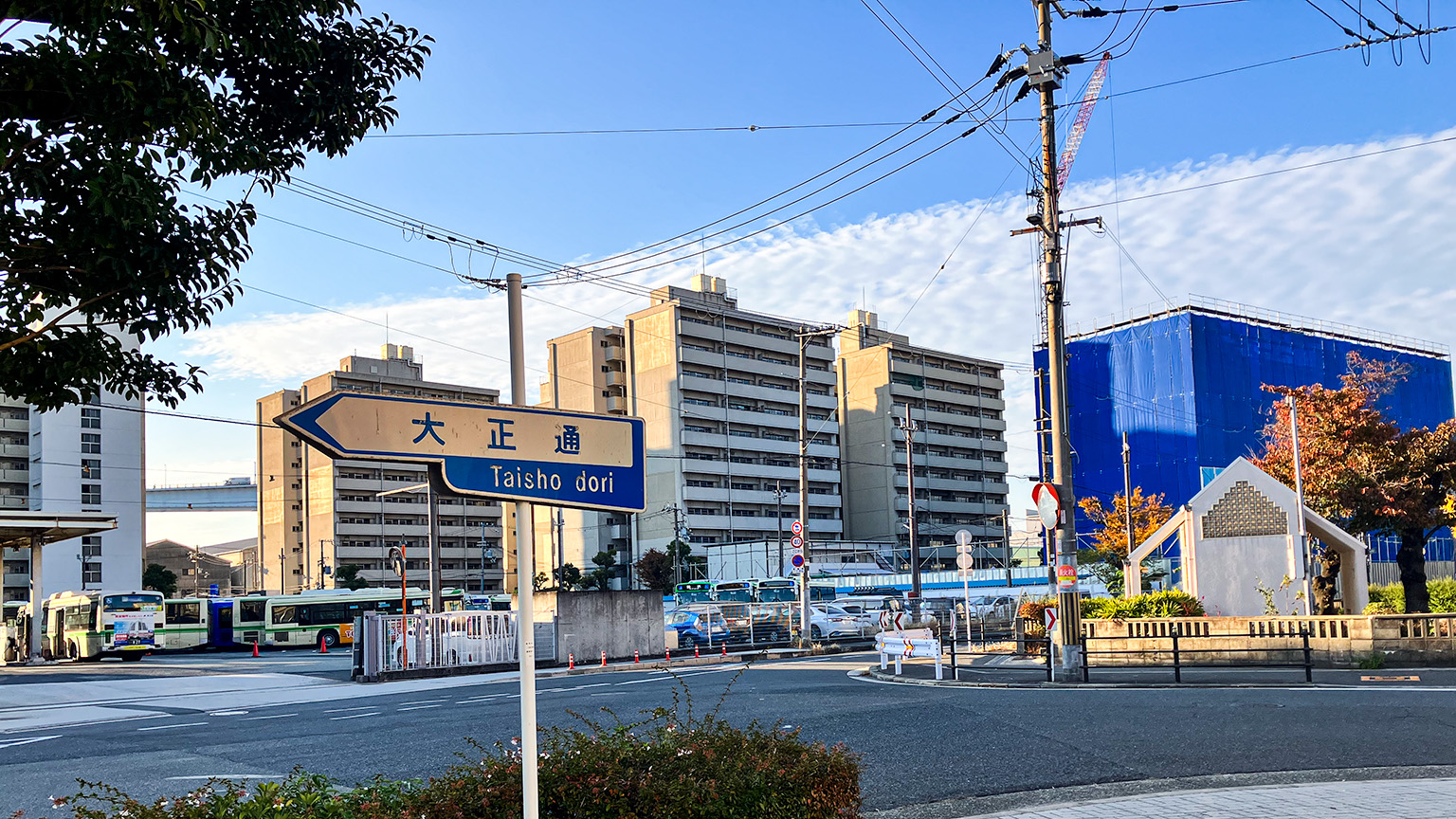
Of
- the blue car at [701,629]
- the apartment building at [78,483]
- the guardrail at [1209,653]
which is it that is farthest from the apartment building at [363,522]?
the guardrail at [1209,653]

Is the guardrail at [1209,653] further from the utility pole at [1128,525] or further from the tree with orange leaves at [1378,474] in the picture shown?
the tree with orange leaves at [1378,474]

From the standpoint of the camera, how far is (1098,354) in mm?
75750

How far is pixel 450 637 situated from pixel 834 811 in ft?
91.0

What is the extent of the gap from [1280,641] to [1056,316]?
8.02 metres

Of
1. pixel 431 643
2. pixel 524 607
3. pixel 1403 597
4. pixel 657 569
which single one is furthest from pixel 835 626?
pixel 657 569

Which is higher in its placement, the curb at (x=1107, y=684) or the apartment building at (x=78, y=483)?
the apartment building at (x=78, y=483)

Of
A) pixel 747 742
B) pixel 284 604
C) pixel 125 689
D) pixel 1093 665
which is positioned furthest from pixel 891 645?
pixel 284 604

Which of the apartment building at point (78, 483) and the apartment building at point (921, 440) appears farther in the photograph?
the apartment building at point (921, 440)

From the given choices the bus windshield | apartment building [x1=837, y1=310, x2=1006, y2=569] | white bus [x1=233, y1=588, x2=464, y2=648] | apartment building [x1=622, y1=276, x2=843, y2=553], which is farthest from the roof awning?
apartment building [x1=837, y1=310, x2=1006, y2=569]

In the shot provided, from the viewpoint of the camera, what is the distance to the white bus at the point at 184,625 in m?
55.1

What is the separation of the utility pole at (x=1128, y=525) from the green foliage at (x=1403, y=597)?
5890 millimetres

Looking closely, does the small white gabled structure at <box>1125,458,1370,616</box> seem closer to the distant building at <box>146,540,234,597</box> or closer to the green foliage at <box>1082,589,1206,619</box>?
the green foliage at <box>1082,589,1206,619</box>

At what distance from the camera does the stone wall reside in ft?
70.7

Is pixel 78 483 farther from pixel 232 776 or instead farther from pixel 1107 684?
pixel 1107 684
